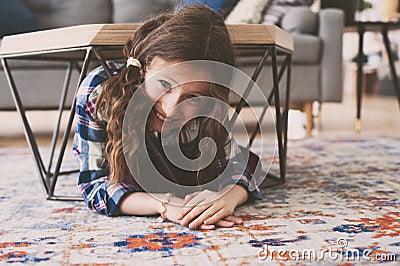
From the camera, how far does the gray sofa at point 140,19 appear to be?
245 centimetres

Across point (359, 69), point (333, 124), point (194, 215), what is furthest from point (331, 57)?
point (194, 215)

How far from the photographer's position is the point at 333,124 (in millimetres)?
3176

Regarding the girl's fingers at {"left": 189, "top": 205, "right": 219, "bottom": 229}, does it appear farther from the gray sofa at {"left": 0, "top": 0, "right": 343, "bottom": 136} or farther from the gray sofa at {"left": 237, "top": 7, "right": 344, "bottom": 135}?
the gray sofa at {"left": 237, "top": 7, "right": 344, "bottom": 135}

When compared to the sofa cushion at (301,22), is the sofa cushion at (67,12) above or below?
above

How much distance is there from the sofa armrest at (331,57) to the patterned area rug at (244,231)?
120cm

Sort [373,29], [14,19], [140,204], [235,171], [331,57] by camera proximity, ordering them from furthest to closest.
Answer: [373,29], [331,57], [14,19], [235,171], [140,204]

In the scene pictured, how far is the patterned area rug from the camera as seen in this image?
2.78 ft

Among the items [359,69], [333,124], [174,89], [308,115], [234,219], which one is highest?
[174,89]

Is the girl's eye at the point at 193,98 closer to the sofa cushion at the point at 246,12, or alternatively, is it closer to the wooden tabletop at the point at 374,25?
the sofa cushion at the point at 246,12

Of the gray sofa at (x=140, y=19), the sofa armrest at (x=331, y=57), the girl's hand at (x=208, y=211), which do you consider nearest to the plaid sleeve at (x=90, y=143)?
the girl's hand at (x=208, y=211)

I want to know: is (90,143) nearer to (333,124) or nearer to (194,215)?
(194,215)

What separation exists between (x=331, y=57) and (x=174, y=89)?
1789mm

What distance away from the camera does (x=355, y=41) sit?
603cm

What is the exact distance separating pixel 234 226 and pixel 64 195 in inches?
19.7
